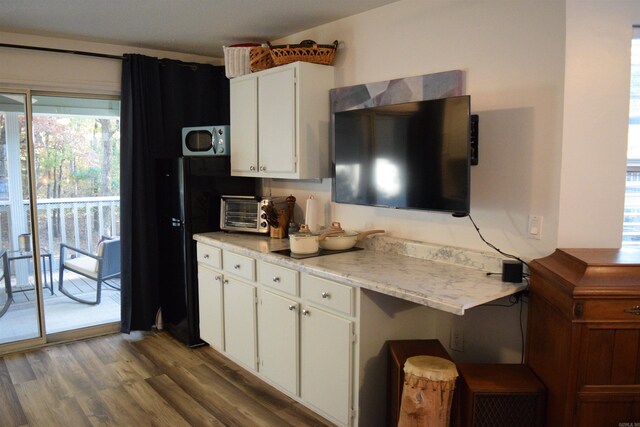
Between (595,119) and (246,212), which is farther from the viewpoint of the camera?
(246,212)

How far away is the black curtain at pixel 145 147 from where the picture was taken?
3.99 metres

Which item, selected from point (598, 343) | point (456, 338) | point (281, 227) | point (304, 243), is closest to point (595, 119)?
point (598, 343)

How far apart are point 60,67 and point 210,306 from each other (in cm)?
222

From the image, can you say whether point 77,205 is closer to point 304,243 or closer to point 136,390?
point 136,390

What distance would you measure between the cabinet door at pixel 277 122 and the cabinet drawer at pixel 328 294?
97cm

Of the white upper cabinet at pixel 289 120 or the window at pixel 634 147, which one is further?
the white upper cabinet at pixel 289 120

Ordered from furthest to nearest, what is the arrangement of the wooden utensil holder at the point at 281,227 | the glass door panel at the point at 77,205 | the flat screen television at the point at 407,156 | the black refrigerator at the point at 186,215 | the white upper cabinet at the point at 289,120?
the glass door panel at the point at 77,205, the black refrigerator at the point at 186,215, the wooden utensil holder at the point at 281,227, the white upper cabinet at the point at 289,120, the flat screen television at the point at 407,156

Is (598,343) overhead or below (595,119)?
below

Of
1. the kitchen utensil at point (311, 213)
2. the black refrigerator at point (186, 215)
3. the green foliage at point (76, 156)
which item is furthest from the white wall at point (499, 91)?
the green foliage at point (76, 156)

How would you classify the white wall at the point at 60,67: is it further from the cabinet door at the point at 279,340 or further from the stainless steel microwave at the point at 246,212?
the cabinet door at the point at 279,340

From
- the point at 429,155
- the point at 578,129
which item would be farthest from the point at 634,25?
the point at 429,155

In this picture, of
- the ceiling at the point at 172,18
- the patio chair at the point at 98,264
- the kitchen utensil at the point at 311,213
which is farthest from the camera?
the patio chair at the point at 98,264

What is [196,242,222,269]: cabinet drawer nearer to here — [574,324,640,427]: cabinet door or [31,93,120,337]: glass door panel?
[31,93,120,337]: glass door panel

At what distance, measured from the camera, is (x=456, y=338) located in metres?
2.72
